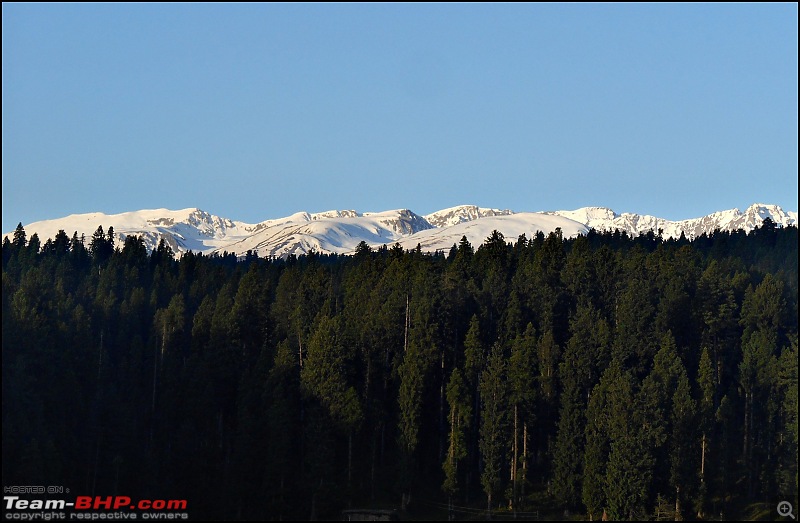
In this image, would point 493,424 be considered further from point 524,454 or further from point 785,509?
point 785,509

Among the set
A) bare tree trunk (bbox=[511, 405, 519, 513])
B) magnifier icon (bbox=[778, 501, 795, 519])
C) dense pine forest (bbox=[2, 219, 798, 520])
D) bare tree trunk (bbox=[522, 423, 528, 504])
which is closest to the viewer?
magnifier icon (bbox=[778, 501, 795, 519])

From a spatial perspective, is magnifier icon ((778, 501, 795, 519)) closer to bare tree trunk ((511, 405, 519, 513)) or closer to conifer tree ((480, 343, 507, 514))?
bare tree trunk ((511, 405, 519, 513))

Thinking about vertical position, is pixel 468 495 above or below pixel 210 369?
below

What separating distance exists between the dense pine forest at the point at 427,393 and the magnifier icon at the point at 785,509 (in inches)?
211

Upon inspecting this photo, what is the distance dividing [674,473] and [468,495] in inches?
764

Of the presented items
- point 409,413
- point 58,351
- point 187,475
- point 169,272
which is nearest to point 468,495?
point 409,413

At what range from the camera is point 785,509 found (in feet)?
293

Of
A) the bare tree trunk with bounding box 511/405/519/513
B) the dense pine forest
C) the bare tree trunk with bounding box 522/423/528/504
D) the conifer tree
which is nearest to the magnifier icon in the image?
the dense pine forest

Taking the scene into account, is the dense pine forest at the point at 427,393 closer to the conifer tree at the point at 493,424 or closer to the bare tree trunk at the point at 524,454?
the conifer tree at the point at 493,424

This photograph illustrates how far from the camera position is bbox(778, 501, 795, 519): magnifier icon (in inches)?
3501

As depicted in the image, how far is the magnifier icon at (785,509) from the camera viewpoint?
88.9m

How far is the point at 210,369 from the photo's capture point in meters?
119

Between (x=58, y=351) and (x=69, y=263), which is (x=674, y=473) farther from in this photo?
(x=69, y=263)

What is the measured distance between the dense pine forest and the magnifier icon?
17.6ft
